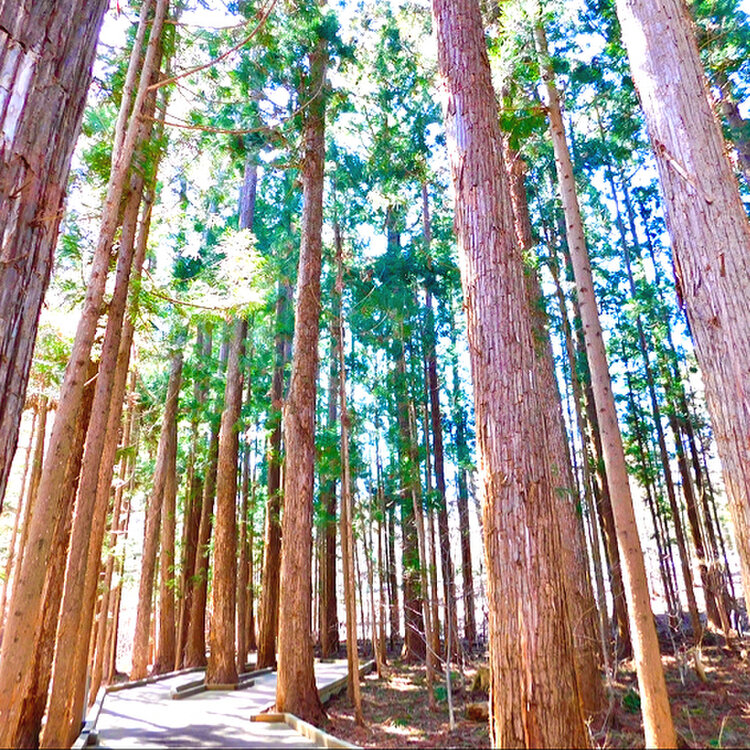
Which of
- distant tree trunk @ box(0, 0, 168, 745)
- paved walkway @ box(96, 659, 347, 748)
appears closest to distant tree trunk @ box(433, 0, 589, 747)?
distant tree trunk @ box(0, 0, 168, 745)

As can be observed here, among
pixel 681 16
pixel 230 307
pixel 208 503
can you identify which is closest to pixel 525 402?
pixel 681 16

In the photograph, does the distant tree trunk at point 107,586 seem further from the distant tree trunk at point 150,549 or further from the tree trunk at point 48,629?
the tree trunk at point 48,629

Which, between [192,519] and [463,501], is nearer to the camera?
[192,519]

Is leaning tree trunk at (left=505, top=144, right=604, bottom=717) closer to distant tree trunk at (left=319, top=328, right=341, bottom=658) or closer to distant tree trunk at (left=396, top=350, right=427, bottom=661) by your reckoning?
distant tree trunk at (left=396, top=350, right=427, bottom=661)

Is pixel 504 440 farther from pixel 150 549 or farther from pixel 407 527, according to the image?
pixel 407 527

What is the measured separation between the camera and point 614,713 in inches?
311

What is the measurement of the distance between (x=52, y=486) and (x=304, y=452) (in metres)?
4.24

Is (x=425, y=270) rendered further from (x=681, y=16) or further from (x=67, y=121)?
(x=67, y=121)

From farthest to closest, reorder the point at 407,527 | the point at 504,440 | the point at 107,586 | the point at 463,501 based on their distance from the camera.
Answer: the point at 463,501 → the point at 407,527 → the point at 107,586 → the point at 504,440

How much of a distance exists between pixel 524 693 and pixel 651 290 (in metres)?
14.7

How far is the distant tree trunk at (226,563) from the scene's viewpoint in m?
11.0

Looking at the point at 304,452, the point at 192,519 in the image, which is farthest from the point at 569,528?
the point at 192,519

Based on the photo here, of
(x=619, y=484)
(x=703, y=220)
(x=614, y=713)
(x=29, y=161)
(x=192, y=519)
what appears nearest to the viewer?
(x=29, y=161)

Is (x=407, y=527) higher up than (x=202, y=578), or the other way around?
(x=407, y=527)
